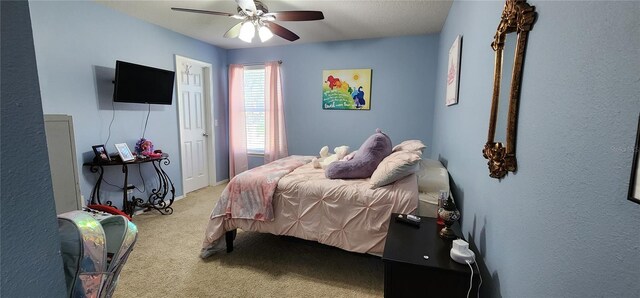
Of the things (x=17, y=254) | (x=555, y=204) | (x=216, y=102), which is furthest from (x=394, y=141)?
(x=17, y=254)

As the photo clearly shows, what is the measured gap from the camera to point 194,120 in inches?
163

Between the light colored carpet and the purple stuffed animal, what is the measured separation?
2.36 ft

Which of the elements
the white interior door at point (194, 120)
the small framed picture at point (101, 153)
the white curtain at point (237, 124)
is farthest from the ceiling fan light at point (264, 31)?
the small framed picture at point (101, 153)

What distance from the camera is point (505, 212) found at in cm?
105

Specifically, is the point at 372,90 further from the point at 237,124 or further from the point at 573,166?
the point at 573,166

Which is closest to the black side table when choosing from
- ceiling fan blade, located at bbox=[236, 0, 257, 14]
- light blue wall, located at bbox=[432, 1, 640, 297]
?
light blue wall, located at bbox=[432, 1, 640, 297]

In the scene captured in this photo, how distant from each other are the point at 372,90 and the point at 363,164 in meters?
2.08

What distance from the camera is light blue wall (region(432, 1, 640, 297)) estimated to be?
0.49 meters

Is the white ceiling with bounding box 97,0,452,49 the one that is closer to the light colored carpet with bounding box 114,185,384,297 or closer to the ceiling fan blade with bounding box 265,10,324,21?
the ceiling fan blade with bounding box 265,10,324,21

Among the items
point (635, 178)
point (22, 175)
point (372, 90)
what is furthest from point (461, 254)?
point (372, 90)

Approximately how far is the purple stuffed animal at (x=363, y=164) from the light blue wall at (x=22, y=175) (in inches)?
72.9

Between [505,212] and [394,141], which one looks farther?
[394,141]

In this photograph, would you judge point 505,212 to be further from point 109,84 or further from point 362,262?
point 109,84

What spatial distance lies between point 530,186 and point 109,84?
372cm
